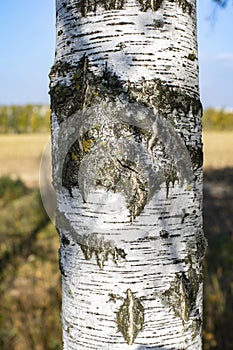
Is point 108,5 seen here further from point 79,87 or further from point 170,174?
point 170,174

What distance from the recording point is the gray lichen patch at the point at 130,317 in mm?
1060

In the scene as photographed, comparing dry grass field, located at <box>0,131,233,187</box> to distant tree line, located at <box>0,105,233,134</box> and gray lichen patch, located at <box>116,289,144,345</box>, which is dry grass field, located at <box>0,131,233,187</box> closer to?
gray lichen patch, located at <box>116,289,144,345</box>

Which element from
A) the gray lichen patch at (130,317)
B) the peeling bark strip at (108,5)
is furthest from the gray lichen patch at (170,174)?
the peeling bark strip at (108,5)

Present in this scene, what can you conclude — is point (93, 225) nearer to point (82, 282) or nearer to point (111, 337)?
point (82, 282)

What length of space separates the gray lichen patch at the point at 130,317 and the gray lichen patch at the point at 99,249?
0.10m

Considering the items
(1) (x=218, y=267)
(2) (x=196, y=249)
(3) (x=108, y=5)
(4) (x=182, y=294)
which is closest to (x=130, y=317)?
(4) (x=182, y=294)

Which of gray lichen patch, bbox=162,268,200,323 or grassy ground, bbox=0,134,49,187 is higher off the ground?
gray lichen patch, bbox=162,268,200,323

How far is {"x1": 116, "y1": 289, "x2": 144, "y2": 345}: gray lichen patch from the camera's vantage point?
41.7 inches

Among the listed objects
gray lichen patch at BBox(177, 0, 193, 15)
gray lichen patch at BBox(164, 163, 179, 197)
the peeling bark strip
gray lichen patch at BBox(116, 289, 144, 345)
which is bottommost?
gray lichen patch at BBox(116, 289, 144, 345)

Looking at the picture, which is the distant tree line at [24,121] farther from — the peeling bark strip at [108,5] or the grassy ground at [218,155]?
the peeling bark strip at [108,5]

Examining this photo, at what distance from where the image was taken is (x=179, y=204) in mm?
1095

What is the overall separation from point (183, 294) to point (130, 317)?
0.54 feet

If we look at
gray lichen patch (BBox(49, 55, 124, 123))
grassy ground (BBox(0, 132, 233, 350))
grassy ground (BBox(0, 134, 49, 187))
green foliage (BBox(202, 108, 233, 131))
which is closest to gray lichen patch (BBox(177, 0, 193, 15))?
gray lichen patch (BBox(49, 55, 124, 123))

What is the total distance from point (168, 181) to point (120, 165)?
14 cm
